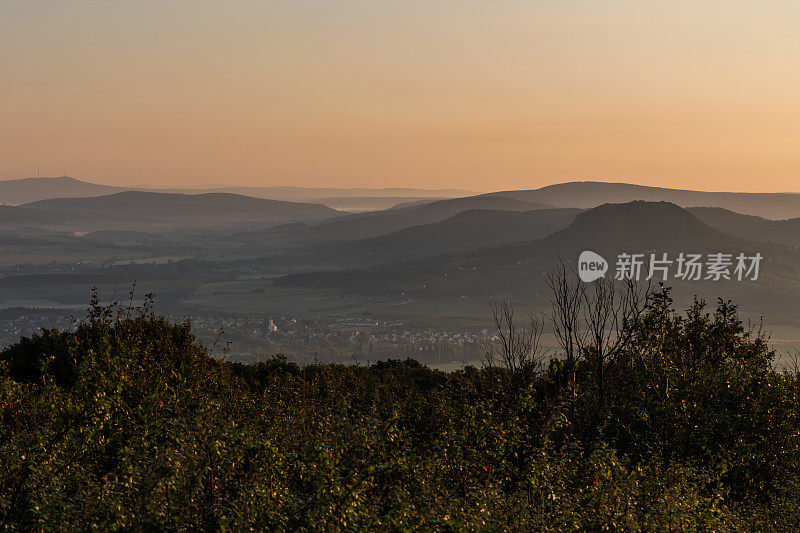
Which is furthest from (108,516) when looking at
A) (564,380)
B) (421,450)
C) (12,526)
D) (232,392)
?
(564,380)

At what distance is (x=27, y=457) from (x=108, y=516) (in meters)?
2.02

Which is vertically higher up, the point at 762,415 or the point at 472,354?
the point at 762,415

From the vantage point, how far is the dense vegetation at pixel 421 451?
35.6ft

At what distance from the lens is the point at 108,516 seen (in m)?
9.90

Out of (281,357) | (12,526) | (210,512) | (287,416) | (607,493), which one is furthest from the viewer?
(281,357)

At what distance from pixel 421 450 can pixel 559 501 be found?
234 inches

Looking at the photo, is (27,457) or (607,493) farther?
(607,493)

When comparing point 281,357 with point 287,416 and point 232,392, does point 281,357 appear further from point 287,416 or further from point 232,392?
point 287,416

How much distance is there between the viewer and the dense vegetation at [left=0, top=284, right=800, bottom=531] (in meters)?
10.8

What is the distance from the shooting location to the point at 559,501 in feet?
41.6

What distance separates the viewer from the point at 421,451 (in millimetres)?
17984

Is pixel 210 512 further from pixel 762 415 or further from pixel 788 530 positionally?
pixel 762 415

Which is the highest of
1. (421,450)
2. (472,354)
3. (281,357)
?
(421,450)

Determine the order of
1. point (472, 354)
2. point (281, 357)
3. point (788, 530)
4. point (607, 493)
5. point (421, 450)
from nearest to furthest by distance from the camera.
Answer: point (607, 493) < point (788, 530) < point (421, 450) < point (281, 357) < point (472, 354)
